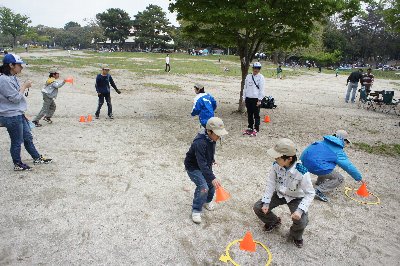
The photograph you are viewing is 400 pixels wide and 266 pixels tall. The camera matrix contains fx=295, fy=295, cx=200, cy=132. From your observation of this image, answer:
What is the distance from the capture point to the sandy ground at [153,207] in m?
3.76

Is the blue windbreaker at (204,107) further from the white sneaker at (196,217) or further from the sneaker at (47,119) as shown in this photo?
the sneaker at (47,119)

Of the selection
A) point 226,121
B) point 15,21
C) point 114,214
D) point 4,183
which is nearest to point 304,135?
point 226,121

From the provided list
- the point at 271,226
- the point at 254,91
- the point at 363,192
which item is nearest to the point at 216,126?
the point at 271,226

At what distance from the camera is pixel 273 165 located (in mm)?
3982

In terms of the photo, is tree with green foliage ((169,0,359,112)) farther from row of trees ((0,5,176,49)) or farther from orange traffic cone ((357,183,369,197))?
row of trees ((0,5,176,49))

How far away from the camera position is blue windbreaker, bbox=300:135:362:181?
4.91 metres

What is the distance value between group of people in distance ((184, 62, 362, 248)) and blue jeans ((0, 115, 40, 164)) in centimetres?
325

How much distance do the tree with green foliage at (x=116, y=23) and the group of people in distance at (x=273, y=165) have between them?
77533 millimetres

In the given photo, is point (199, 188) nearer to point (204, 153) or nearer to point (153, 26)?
point (204, 153)

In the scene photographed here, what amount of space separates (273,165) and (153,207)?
2.06m

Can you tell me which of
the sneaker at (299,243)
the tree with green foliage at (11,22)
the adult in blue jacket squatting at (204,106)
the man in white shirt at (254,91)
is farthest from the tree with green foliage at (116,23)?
the sneaker at (299,243)

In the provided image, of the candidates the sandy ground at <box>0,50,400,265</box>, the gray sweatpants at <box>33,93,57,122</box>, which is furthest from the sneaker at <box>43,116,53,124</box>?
the sandy ground at <box>0,50,400,265</box>

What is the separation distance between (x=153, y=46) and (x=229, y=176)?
2903 inches

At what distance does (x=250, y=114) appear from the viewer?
8.82m
